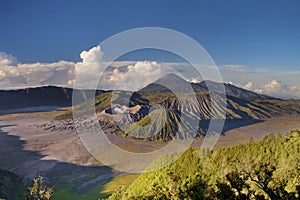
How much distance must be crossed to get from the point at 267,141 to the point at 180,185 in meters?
25.0

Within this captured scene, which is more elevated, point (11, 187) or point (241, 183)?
point (241, 183)

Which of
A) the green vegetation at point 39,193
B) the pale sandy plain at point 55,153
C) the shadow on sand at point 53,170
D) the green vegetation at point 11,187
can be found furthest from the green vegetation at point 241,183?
the pale sandy plain at point 55,153

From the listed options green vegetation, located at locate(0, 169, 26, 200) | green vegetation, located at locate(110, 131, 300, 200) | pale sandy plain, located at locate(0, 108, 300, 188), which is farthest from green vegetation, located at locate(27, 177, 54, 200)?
pale sandy plain, located at locate(0, 108, 300, 188)

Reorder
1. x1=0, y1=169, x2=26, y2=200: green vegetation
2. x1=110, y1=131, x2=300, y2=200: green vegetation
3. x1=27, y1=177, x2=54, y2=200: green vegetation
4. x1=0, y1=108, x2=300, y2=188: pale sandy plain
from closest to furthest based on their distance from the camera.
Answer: x1=110, y1=131, x2=300, y2=200: green vegetation → x1=27, y1=177, x2=54, y2=200: green vegetation → x1=0, y1=169, x2=26, y2=200: green vegetation → x1=0, y1=108, x2=300, y2=188: pale sandy plain

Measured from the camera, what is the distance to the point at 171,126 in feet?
610

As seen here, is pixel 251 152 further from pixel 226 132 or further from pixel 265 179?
pixel 226 132

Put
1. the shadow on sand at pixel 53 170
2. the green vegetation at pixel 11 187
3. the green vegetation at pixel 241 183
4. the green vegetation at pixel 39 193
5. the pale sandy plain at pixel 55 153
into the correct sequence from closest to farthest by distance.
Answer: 1. the green vegetation at pixel 241 183
2. the green vegetation at pixel 39 193
3. the green vegetation at pixel 11 187
4. the shadow on sand at pixel 53 170
5. the pale sandy plain at pixel 55 153

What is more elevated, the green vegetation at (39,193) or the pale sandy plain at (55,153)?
the green vegetation at (39,193)

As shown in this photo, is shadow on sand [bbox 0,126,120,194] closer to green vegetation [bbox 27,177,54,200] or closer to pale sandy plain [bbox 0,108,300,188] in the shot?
pale sandy plain [bbox 0,108,300,188]

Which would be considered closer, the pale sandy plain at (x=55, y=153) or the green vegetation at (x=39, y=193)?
the green vegetation at (x=39, y=193)

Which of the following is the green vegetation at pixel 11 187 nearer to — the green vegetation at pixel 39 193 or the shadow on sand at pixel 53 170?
the shadow on sand at pixel 53 170

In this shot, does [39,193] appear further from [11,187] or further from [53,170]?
[53,170]

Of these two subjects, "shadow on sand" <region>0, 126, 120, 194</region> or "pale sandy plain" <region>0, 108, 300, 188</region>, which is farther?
"pale sandy plain" <region>0, 108, 300, 188</region>

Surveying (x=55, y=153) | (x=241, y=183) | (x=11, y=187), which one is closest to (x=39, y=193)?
(x=241, y=183)
